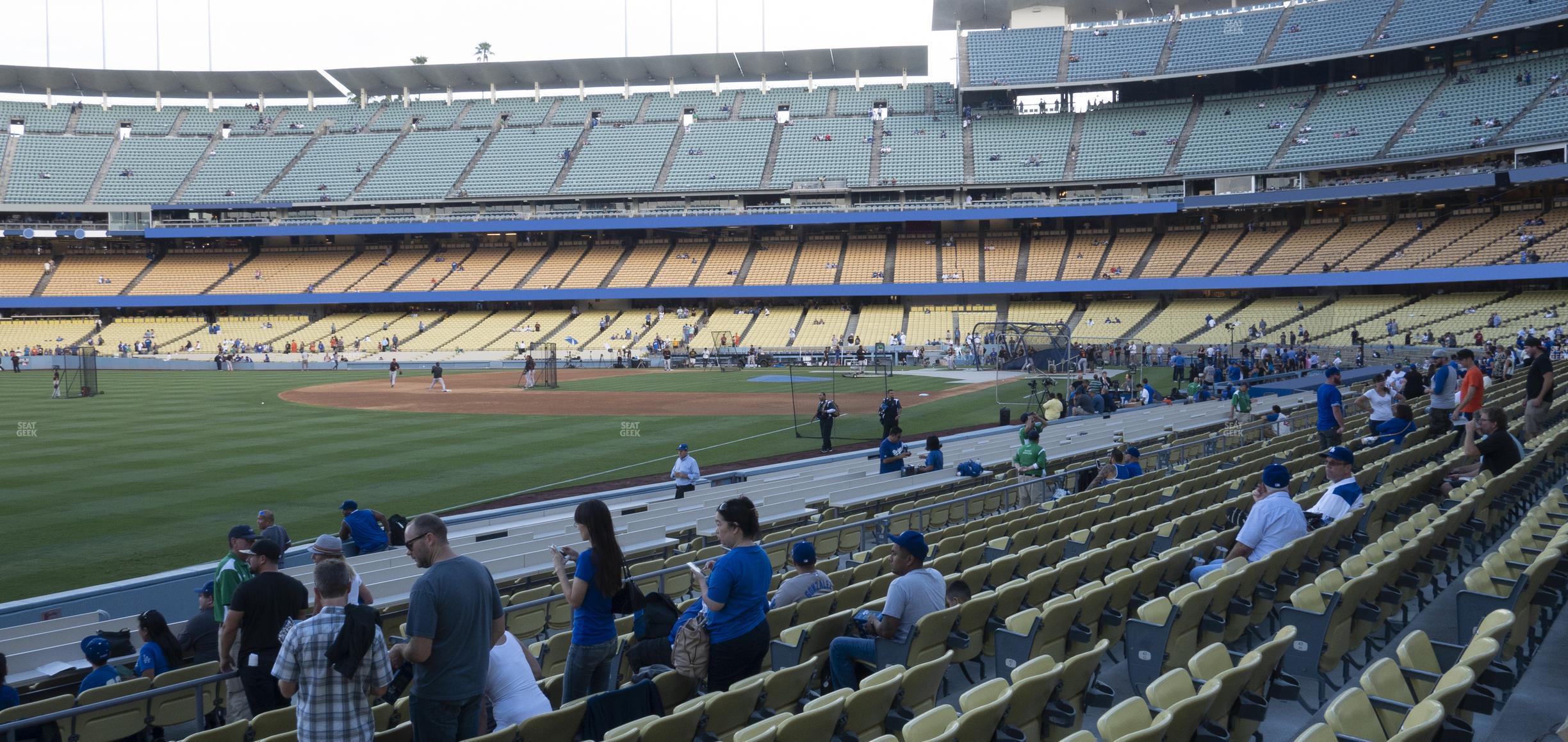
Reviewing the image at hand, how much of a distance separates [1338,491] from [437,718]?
8.10 meters

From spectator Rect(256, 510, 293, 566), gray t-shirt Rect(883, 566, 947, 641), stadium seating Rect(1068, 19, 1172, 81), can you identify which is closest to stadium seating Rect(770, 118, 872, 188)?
stadium seating Rect(1068, 19, 1172, 81)

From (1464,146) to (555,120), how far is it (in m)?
57.9

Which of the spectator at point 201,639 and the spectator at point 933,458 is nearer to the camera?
the spectator at point 201,639

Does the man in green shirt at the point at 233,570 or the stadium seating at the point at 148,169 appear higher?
the stadium seating at the point at 148,169

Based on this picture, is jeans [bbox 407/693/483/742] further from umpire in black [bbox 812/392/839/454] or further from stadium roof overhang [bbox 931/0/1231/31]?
stadium roof overhang [bbox 931/0/1231/31]

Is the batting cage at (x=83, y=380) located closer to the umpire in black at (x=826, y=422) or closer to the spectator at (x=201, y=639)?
the umpire in black at (x=826, y=422)

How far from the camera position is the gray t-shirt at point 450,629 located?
4.91m

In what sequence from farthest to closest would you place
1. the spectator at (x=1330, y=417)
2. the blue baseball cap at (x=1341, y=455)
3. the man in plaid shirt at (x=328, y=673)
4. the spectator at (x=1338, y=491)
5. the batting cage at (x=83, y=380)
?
the batting cage at (x=83, y=380), the spectator at (x=1330, y=417), the blue baseball cap at (x=1341, y=455), the spectator at (x=1338, y=491), the man in plaid shirt at (x=328, y=673)

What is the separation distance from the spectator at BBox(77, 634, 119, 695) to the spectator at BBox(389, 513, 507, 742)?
3.92 metres

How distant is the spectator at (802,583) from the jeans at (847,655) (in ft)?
2.40

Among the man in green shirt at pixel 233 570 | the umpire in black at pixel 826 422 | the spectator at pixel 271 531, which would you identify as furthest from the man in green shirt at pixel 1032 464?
the umpire in black at pixel 826 422

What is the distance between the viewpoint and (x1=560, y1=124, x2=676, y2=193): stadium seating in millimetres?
71125

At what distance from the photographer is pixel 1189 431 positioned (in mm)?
21188

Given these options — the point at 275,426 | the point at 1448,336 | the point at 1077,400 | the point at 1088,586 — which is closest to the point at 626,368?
the point at 275,426
